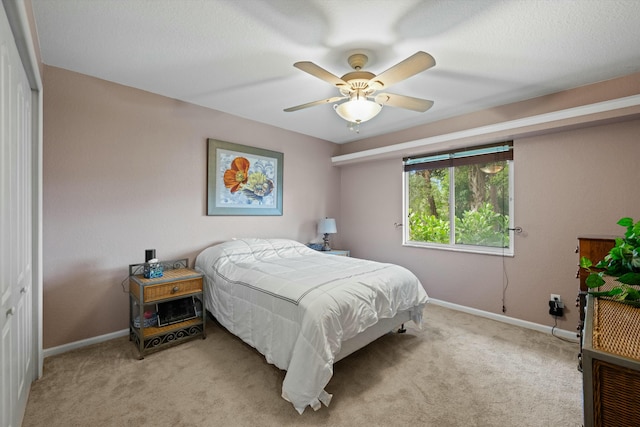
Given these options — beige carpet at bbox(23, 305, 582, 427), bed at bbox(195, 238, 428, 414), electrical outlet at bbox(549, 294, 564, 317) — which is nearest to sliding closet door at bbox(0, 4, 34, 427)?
beige carpet at bbox(23, 305, 582, 427)

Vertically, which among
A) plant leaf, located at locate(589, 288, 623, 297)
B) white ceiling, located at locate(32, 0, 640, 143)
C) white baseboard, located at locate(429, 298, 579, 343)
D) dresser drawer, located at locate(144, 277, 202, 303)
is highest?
white ceiling, located at locate(32, 0, 640, 143)

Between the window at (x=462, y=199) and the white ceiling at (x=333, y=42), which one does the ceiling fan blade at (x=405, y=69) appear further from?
the window at (x=462, y=199)

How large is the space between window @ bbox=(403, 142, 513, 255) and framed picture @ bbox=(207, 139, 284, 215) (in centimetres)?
195

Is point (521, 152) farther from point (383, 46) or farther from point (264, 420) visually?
point (264, 420)

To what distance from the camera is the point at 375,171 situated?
14.8 feet

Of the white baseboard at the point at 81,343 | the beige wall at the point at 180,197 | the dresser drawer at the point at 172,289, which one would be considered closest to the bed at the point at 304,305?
the dresser drawer at the point at 172,289

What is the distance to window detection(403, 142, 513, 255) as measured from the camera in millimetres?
3320

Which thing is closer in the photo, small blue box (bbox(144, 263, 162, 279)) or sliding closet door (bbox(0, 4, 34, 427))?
sliding closet door (bbox(0, 4, 34, 427))

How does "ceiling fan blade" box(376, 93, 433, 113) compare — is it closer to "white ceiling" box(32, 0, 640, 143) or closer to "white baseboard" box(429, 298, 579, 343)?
"white ceiling" box(32, 0, 640, 143)

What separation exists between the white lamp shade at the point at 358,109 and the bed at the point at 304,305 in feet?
4.35

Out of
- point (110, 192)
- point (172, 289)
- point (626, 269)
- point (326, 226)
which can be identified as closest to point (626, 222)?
point (626, 269)

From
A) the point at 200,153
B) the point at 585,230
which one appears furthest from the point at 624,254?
the point at 200,153

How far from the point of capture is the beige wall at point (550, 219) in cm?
261

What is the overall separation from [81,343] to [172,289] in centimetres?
95
